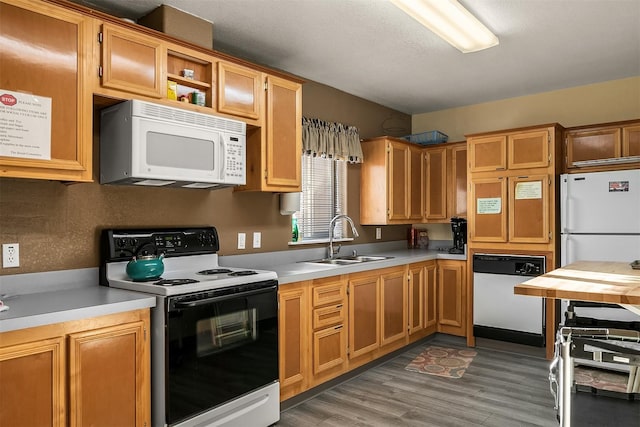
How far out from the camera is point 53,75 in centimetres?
210

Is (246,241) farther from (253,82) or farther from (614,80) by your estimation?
(614,80)

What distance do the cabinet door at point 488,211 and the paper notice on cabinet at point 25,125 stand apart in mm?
3708

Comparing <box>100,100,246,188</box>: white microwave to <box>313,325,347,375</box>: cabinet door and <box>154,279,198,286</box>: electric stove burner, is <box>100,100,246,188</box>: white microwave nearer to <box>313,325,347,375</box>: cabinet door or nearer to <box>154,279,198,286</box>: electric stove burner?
<box>154,279,198,286</box>: electric stove burner

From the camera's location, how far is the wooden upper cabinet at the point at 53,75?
1.97 meters

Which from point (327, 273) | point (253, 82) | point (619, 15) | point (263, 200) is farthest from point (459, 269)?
point (253, 82)

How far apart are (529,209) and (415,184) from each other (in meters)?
1.26

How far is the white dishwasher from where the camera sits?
4.06 metres

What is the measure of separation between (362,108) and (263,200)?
1.83 metres

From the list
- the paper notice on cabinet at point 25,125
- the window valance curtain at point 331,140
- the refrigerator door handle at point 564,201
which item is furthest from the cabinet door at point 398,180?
the paper notice on cabinet at point 25,125

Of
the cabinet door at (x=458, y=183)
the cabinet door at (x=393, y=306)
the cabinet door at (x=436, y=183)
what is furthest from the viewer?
the cabinet door at (x=436, y=183)

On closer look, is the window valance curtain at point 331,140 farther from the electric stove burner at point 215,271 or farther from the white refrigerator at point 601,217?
the white refrigerator at point 601,217

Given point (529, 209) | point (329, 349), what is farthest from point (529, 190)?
point (329, 349)

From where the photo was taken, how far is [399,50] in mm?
3477

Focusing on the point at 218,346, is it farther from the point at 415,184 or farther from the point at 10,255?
the point at 415,184
